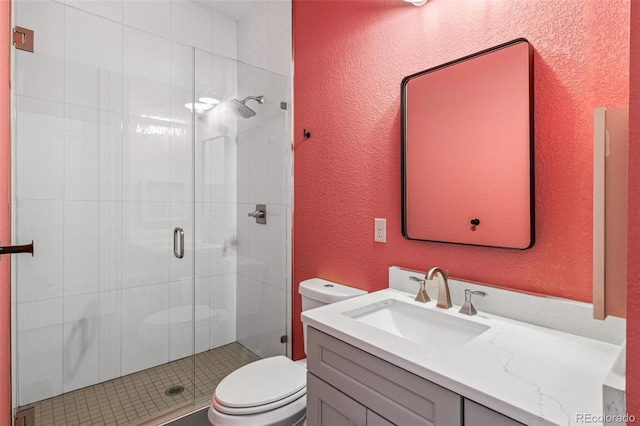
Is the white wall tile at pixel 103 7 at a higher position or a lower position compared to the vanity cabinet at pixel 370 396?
higher

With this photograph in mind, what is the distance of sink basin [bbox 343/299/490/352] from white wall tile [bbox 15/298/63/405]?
1.65 meters

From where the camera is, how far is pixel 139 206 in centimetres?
196

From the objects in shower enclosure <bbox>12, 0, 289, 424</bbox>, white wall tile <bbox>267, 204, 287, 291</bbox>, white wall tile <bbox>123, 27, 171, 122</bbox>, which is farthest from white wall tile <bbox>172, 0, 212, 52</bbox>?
white wall tile <bbox>267, 204, 287, 291</bbox>

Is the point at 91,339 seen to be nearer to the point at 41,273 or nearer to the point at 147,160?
the point at 41,273

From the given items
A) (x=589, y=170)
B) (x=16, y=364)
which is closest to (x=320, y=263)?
(x=589, y=170)

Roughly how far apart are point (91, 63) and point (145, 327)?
156cm

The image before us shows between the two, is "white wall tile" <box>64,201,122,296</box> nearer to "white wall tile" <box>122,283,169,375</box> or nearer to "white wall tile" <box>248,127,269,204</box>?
"white wall tile" <box>122,283,169,375</box>

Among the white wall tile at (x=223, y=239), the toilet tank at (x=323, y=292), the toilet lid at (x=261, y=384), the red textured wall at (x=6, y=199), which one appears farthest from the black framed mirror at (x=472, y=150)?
the red textured wall at (x=6, y=199)

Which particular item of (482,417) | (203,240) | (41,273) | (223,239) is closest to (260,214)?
(223,239)

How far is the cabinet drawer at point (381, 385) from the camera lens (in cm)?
76

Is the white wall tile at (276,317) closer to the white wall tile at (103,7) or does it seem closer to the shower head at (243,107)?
the shower head at (243,107)

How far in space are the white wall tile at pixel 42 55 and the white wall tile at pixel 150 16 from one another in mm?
403

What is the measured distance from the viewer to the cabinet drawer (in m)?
0.76

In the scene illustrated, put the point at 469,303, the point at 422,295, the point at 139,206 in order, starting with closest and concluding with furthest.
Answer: the point at 469,303 < the point at 422,295 < the point at 139,206
